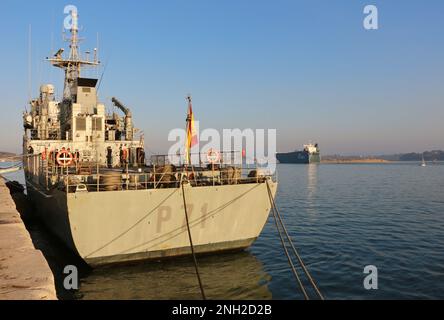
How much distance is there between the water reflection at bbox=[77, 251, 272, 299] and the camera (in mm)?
11938

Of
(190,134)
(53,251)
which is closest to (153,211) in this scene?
(190,134)

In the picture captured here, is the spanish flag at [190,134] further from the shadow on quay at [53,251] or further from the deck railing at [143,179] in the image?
the shadow on quay at [53,251]

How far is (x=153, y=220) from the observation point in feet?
45.9

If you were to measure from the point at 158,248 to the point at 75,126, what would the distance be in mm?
13749

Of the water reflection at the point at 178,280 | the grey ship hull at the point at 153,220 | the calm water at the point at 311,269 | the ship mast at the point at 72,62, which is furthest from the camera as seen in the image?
the ship mast at the point at 72,62

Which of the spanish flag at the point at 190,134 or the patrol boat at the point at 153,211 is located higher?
the spanish flag at the point at 190,134

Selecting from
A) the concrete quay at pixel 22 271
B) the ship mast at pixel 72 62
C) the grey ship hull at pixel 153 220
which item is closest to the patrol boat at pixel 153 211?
the grey ship hull at pixel 153 220

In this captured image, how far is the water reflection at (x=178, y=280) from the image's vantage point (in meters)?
11.9

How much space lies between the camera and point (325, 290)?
40.2ft

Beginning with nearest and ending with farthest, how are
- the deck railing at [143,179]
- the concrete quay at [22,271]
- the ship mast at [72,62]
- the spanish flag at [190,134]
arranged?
1. the concrete quay at [22,271]
2. the deck railing at [143,179]
3. the spanish flag at [190,134]
4. the ship mast at [72,62]

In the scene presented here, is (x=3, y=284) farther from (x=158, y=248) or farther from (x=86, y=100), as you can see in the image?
(x=86, y=100)

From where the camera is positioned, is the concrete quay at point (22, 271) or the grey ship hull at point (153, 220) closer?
the concrete quay at point (22, 271)

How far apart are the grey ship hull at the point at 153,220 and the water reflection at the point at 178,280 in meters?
0.44

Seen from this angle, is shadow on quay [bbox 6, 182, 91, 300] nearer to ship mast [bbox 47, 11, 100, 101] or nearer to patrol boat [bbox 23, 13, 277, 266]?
patrol boat [bbox 23, 13, 277, 266]
